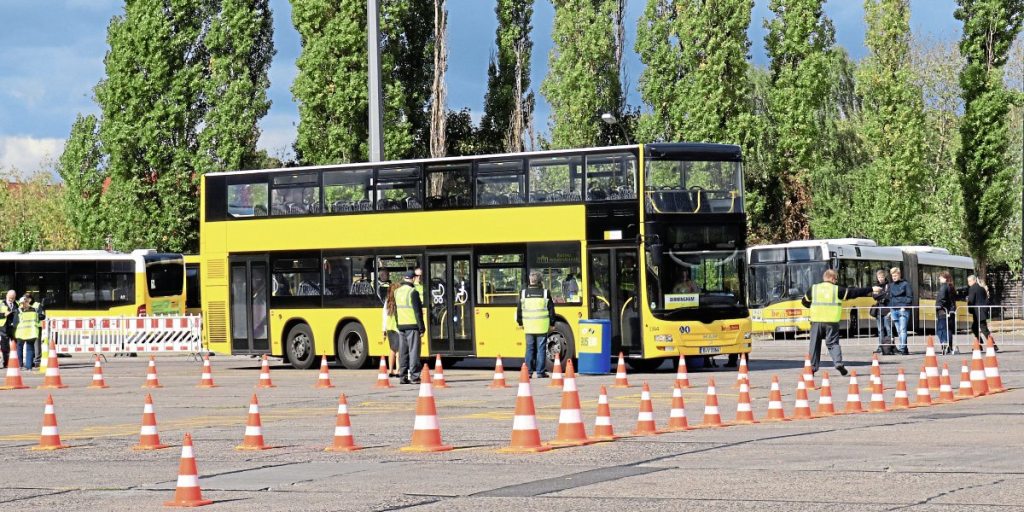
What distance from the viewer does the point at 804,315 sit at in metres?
46.3

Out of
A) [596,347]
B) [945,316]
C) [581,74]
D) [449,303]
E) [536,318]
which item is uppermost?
[581,74]

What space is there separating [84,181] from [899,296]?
41553mm

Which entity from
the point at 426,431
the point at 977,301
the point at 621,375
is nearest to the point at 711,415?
the point at 426,431

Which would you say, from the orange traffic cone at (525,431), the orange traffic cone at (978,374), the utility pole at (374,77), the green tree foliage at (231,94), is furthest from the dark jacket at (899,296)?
the green tree foliage at (231,94)

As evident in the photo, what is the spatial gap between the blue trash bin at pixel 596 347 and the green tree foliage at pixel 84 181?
39.7 metres

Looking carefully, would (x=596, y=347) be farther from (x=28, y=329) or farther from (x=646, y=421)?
(x=28, y=329)

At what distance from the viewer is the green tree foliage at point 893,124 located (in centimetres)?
6197

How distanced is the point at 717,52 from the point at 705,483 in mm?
47309

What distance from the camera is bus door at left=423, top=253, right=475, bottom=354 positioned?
30.3 meters

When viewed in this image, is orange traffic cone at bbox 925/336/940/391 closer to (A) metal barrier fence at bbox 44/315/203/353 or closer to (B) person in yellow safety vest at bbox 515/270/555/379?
(B) person in yellow safety vest at bbox 515/270/555/379

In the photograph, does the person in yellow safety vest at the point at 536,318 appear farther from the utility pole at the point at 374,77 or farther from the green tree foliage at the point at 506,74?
the green tree foliage at the point at 506,74

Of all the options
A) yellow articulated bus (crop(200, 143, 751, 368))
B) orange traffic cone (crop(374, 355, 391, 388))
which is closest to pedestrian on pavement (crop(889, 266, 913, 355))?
yellow articulated bus (crop(200, 143, 751, 368))

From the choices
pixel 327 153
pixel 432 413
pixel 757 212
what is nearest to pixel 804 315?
pixel 757 212

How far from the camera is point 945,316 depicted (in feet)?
117
